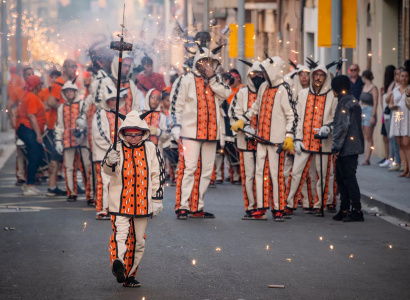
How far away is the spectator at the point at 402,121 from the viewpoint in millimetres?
17125

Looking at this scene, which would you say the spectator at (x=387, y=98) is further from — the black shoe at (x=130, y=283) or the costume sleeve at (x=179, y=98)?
the black shoe at (x=130, y=283)

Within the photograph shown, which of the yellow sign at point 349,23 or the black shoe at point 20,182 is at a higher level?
the yellow sign at point 349,23

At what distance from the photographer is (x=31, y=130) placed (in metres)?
16.3

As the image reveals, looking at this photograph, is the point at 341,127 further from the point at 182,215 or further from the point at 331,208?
the point at 182,215

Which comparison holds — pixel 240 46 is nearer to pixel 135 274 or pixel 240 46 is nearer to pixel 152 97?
pixel 152 97

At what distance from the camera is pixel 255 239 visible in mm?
11211

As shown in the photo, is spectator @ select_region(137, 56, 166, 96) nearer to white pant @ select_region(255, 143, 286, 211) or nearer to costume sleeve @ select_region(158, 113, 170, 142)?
costume sleeve @ select_region(158, 113, 170, 142)

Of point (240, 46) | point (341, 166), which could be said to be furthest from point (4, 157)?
point (341, 166)

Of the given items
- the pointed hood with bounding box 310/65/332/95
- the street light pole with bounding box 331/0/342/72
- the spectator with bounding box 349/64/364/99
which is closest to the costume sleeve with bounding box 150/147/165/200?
the pointed hood with bounding box 310/65/332/95

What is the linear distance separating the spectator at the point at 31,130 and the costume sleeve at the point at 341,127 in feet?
17.6

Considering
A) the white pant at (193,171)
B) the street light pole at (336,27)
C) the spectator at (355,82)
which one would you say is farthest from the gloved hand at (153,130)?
the spectator at (355,82)

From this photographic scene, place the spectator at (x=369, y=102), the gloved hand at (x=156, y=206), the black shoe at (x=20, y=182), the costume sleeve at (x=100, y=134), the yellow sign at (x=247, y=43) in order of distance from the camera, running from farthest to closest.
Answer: the yellow sign at (x=247, y=43)
the spectator at (x=369, y=102)
the black shoe at (x=20, y=182)
the costume sleeve at (x=100, y=134)
the gloved hand at (x=156, y=206)

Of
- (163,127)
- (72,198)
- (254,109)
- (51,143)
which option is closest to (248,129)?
(254,109)

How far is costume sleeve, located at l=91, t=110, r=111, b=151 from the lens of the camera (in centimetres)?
1280
